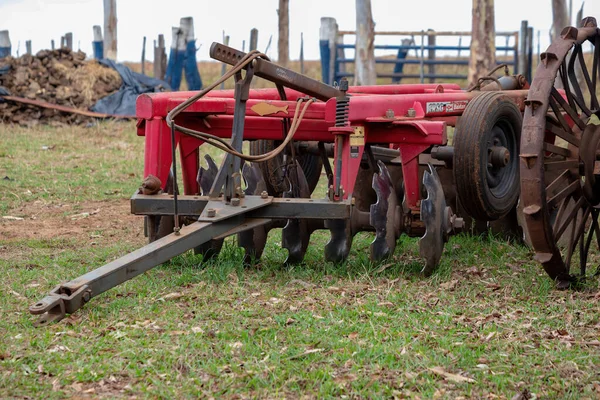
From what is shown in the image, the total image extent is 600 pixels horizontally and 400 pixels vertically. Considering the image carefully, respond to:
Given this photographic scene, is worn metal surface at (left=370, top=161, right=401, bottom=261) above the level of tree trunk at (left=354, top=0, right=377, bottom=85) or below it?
below

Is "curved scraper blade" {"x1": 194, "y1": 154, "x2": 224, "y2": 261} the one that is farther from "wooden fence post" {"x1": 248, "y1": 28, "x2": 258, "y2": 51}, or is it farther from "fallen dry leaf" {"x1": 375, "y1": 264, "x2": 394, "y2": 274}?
"wooden fence post" {"x1": 248, "y1": 28, "x2": 258, "y2": 51}

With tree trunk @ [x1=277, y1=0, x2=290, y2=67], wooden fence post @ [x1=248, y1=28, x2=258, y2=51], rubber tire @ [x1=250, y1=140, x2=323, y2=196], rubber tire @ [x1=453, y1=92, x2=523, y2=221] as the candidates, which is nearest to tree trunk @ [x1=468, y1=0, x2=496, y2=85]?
tree trunk @ [x1=277, y1=0, x2=290, y2=67]

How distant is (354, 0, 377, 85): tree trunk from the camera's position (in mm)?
18906

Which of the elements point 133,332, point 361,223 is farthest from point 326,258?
point 133,332

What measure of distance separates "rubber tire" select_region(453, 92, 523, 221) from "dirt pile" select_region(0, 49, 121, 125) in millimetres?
12906

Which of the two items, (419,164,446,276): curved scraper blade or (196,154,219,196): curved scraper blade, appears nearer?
(419,164,446,276): curved scraper blade

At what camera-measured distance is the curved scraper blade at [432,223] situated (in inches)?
239

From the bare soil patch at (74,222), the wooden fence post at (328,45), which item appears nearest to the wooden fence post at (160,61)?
the wooden fence post at (328,45)

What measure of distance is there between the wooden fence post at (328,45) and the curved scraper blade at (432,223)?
18.7 metres

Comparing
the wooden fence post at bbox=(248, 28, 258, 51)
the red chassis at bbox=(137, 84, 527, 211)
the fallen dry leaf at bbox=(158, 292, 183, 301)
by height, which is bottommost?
the fallen dry leaf at bbox=(158, 292, 183, 301)

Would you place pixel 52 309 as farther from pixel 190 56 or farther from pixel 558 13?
pixel 190 56

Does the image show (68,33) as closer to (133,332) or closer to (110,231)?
(110,231)

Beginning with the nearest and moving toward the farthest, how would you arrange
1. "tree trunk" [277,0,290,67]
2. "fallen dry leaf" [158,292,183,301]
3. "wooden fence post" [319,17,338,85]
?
"fallen dry leaf" [158,292,183,301], "tree trunk" [277,0,290,67], "wooden fence post" [319,17,338,85]

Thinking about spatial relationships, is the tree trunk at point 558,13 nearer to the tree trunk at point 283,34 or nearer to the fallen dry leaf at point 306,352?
the tree trunk at point 283,34
